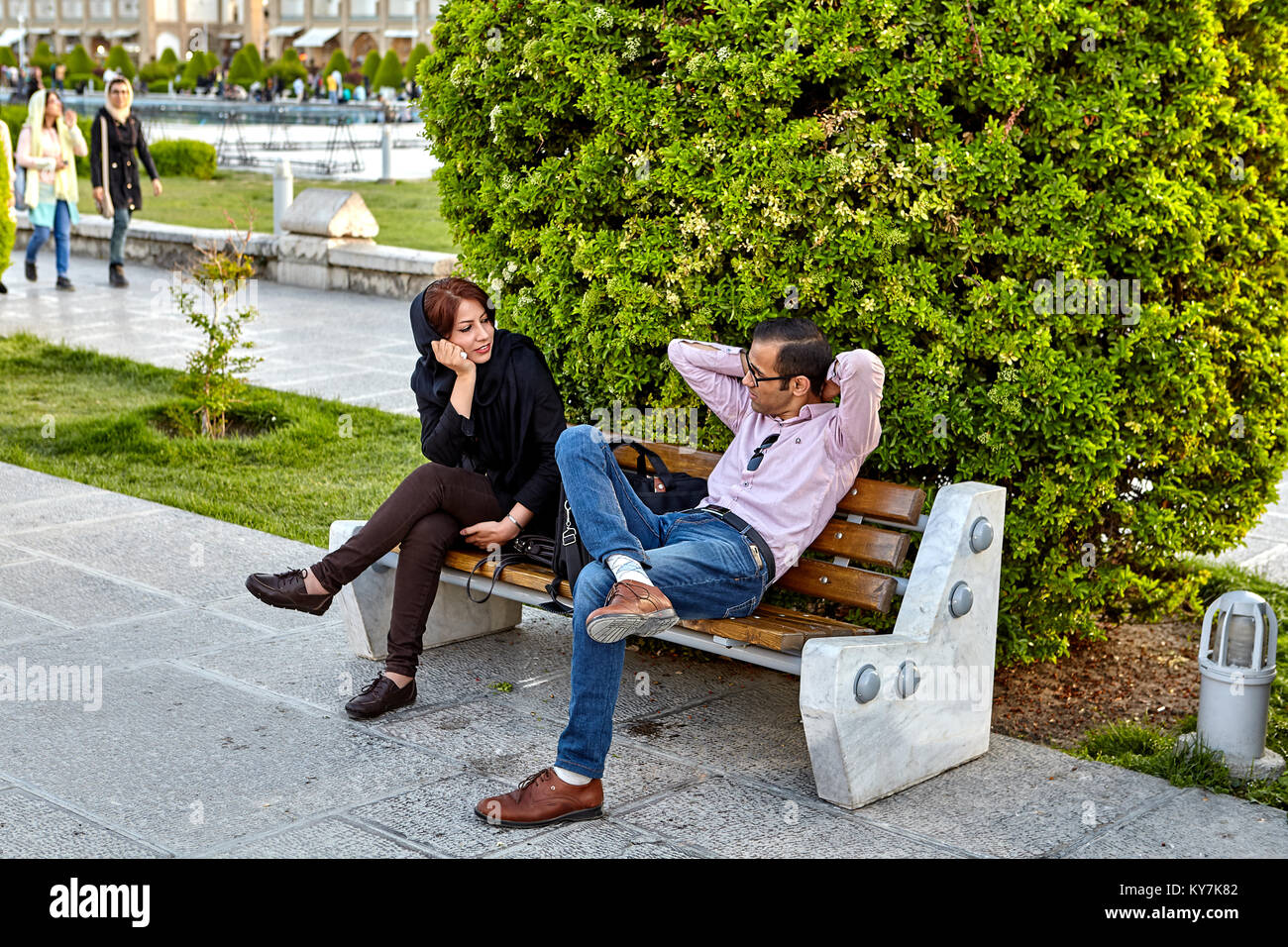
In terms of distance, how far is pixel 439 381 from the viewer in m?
4.60

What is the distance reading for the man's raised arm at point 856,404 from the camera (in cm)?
390

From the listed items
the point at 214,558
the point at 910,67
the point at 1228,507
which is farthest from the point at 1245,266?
the point at 214,558

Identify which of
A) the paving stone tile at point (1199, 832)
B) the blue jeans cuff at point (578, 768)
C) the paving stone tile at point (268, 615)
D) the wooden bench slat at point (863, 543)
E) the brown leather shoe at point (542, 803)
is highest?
the wooden bench slat at point (863, 543)

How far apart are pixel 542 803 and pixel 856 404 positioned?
135 cm

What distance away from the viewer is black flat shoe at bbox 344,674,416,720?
4340 mm

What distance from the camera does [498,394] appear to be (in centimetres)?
453

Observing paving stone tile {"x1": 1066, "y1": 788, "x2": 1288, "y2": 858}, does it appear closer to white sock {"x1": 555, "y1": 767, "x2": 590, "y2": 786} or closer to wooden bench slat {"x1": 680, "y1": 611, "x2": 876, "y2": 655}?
wooden bench slat {"x1": 680, "y1": 611, "x2": 876, "y2": 655}

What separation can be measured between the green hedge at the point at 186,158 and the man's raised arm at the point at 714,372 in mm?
21816

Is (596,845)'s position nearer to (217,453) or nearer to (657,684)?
(657,684)

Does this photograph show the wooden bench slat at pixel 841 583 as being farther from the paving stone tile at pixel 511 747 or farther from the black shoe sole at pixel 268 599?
the black shoe sole at pixel 268 599

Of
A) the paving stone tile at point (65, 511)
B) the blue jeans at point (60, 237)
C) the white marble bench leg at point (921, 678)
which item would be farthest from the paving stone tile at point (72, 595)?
the blue jeans at point (60, 237)

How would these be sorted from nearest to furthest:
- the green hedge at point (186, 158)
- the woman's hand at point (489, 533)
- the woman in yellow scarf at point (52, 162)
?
1. the woman's hand at point (489, 533)
2. the woman in yellow scarf at point (52, 162)
3. the green hedge at point (186, 158)

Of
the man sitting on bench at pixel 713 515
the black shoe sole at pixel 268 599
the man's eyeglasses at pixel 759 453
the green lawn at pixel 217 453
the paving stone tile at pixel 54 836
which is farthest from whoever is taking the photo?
the green lawn at pixel 217 453
